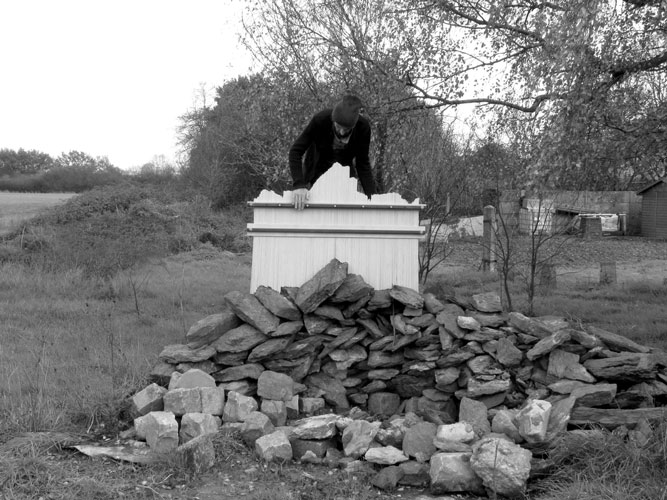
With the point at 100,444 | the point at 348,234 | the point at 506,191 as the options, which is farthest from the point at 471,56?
the point at 100,444

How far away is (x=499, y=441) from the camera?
342cm

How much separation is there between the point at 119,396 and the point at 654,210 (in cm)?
2916

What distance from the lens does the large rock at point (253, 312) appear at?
4.67m

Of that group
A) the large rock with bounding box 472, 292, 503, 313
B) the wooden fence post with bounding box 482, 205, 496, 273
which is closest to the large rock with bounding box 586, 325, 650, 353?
the large rock with bounding box 472, 292, 503, 313

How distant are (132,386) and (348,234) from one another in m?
2.15

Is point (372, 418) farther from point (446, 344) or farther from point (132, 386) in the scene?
point (132, 386)

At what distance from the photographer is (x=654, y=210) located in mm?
28156

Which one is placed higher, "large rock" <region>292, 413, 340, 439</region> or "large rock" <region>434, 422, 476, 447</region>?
"large rock" <region>434, 422, 476, 447</region>

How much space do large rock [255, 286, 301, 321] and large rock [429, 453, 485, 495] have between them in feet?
5.83

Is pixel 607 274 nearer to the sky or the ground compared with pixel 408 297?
nearer to the ground

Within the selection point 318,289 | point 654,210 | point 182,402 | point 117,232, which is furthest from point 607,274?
point 654,210

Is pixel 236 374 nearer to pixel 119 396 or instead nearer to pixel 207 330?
pixel 207 330

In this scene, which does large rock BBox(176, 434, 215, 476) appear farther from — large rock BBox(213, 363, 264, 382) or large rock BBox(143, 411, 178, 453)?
large rock BBox(213, 363, 264, 382)

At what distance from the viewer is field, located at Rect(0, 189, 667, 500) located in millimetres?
3262
